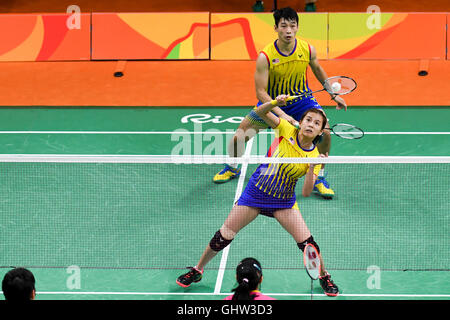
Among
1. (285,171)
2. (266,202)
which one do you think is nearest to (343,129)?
(285,171)

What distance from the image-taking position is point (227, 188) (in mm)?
10281

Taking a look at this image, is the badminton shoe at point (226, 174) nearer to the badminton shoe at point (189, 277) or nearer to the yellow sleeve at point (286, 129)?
the badminton shoe at point (189, 277)

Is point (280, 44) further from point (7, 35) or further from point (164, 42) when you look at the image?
point (7, 35)

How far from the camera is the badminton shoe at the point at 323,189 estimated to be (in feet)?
32.3

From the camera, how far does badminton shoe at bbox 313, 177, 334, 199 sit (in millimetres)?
9859

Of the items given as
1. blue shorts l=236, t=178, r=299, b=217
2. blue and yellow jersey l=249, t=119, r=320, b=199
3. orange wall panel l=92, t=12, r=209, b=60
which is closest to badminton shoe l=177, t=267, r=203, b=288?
blue shorts l=236, t=178, r=299, b=217

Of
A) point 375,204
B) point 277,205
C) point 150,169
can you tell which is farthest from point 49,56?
point 277,205

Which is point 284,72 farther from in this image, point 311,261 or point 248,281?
point 248,281

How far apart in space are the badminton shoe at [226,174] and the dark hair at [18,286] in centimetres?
543

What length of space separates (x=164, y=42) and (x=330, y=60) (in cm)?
304

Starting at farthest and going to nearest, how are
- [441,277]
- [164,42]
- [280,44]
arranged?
[164,42] → [280,44] → [441,277]

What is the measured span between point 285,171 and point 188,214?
2.48m

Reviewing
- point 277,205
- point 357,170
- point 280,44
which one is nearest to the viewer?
point 277,205

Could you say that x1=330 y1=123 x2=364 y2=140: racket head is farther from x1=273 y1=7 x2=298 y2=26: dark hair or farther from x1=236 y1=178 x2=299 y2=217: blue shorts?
x1=273 y1=7 x2=298 y2=26: dark hair
